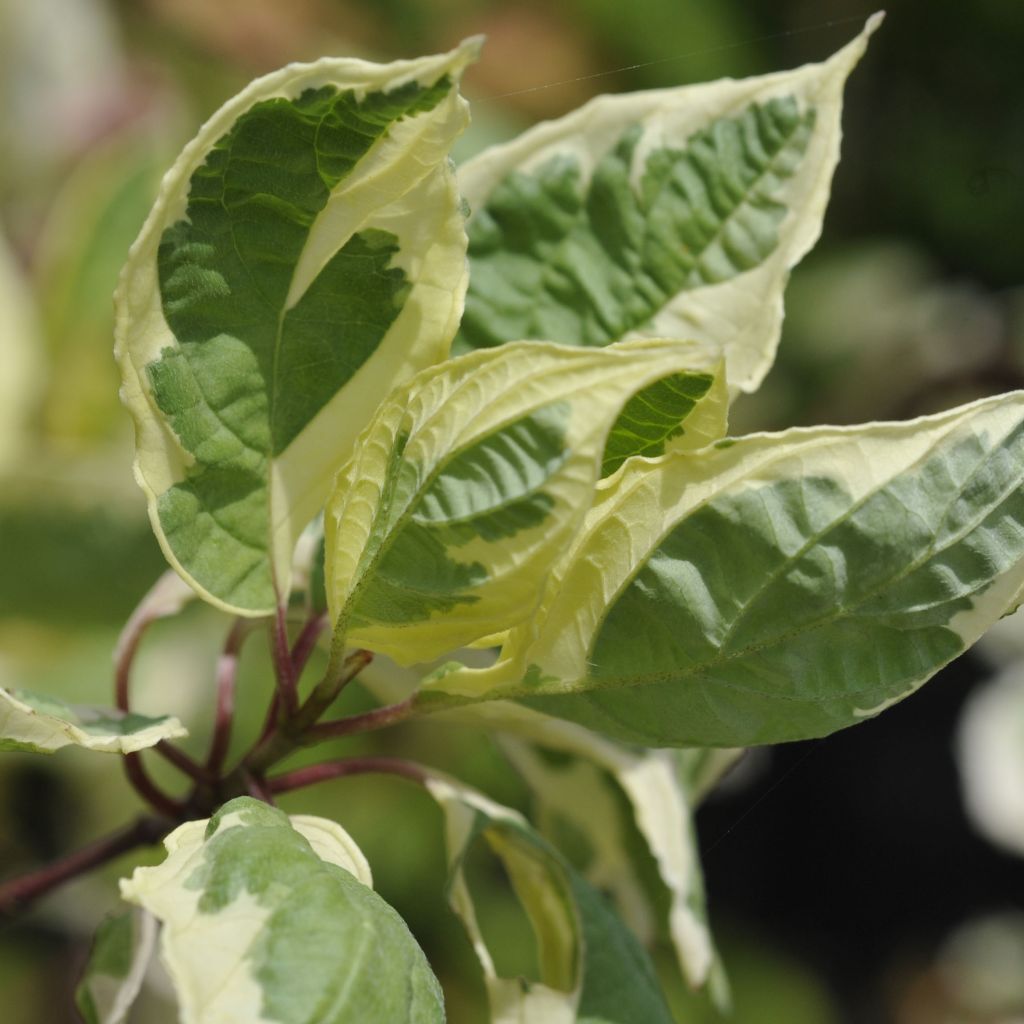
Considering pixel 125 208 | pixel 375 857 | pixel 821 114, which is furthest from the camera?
→ pixel 375 857

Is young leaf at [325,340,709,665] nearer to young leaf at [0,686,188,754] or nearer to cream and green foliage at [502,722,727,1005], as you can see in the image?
young leaf at [0,686,188,754]

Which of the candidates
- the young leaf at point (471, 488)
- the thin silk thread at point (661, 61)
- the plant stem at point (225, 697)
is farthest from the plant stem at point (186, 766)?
the thin silk thread at point (661, 61)

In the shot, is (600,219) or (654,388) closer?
(654,388)

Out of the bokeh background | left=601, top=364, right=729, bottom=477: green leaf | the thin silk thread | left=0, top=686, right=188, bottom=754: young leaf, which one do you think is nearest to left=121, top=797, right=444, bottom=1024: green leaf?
left=0, top=686, right=188, bottom=754: young leaf

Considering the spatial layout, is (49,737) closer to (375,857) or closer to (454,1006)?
(375,857)

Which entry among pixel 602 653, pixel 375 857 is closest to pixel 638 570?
pixel 602 653

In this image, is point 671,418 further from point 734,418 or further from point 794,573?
point 734,418

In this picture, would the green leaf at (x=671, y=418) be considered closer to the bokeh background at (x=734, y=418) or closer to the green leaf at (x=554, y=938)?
the green leaf at (x=554, y=938)

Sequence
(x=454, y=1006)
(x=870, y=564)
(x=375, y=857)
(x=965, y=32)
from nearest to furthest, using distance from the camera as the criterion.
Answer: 1. (x=870, y=564)
2. (x=375, y=857)
3. (x=454, y=1006)
4. (x=965, y=32)
